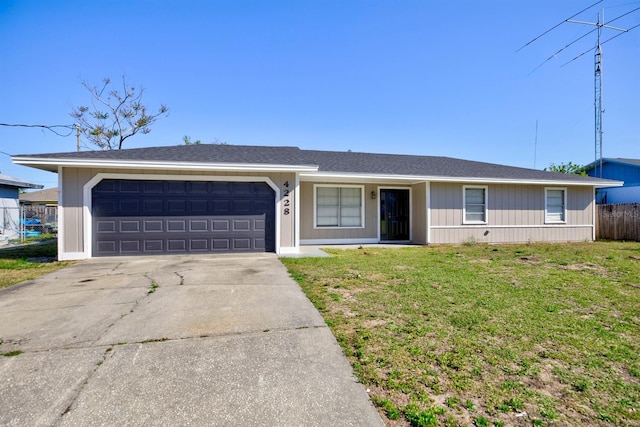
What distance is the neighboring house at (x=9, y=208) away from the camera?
1530 cm

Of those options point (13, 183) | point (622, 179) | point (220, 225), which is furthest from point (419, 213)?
point (13, 183)

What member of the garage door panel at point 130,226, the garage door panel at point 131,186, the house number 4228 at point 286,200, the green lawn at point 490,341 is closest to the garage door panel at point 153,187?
the garage door panel at point 131,186

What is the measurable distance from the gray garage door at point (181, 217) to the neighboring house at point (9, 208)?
436 inches

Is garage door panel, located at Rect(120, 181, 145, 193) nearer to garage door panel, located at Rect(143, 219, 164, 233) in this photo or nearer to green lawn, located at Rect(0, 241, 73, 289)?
garage door panel, located at Rect(143, 219, 164, 233)

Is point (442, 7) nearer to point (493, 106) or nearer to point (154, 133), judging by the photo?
point (493, 106)

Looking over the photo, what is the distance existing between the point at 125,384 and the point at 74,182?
8.08 m

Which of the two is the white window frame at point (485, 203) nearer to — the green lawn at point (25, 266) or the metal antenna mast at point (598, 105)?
the green lawn at point (25, 266)

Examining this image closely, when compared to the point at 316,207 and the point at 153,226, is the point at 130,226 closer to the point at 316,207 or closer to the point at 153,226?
the point at 153,226

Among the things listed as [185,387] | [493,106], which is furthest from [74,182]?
[493,106]

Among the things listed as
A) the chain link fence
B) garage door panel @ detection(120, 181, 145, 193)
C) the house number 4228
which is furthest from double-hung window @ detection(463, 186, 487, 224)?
the chain link fence

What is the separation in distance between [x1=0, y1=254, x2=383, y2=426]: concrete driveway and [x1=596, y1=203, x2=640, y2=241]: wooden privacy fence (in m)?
16.1

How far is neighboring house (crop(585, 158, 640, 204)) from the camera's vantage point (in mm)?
18995

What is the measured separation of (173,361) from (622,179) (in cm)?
2860

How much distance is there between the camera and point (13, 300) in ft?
15.4
